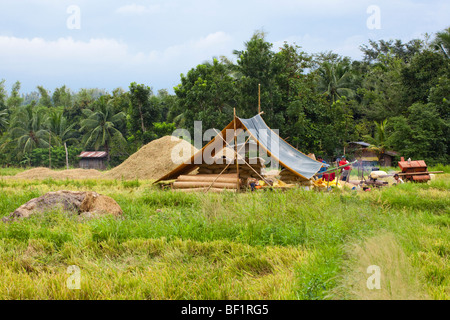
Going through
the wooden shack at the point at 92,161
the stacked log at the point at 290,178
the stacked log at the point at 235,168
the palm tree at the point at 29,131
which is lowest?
the wooden shack at the point at 92,161

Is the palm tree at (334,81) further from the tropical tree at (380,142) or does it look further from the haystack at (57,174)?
the haystack at (57,174)

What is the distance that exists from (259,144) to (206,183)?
5.57 ft

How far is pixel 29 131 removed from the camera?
31516 mm

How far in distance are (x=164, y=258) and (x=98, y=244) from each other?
1.05 m

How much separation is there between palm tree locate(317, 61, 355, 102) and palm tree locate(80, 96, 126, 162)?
1607 centimetres

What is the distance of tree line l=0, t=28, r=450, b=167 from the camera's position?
2062cm

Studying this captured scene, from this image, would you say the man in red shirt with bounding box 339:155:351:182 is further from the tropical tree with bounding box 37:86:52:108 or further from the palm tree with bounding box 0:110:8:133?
the tropical tree with bounding box 37:86:52:108

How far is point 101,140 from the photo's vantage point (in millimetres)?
31109

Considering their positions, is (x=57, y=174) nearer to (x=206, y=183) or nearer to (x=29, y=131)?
(x=206, y=183)

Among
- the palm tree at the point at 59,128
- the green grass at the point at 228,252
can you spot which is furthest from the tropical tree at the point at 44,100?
the green grass at the point at 228,252

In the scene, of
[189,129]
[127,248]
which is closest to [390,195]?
[127,248]

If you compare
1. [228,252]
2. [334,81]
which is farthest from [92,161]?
[228,252]

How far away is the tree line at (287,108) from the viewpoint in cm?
2062

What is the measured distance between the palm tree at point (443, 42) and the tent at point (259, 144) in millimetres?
14925
